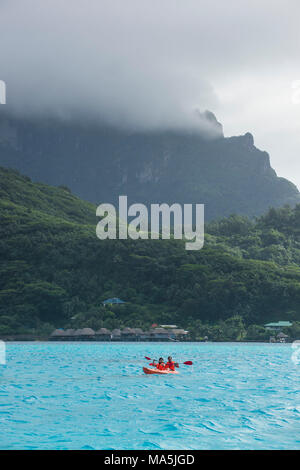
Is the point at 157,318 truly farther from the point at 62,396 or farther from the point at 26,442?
the point at 26,442

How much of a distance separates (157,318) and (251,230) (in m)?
86.1

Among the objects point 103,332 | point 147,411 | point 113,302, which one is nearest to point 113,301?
point 113,302

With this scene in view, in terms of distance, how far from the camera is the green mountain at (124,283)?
392 ft

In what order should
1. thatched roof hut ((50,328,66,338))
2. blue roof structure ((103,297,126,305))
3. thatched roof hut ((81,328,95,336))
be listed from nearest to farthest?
1. thatched roof hut ((81,328,95,336))
2. thatched roof hut ((50,328,66,338))
3. blue roof structure ((103,297,126,305))

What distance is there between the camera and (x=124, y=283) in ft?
443

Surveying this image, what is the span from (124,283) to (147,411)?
109m

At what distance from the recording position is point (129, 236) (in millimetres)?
152125

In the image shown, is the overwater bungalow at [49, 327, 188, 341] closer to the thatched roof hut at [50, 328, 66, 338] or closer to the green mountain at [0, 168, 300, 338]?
the thatched roof hut at [50, 328, 66, 338]

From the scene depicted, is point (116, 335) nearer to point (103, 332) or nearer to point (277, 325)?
point (103, 332)

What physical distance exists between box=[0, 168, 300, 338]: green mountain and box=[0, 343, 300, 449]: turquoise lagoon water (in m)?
74.4

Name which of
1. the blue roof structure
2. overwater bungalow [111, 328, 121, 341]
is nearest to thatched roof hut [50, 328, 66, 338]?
overwater bungalow [111, 328, 121, 341]

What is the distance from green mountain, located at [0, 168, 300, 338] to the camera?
392ft

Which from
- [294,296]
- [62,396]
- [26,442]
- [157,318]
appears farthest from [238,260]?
[26,442]

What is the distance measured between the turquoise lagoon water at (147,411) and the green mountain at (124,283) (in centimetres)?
7438
